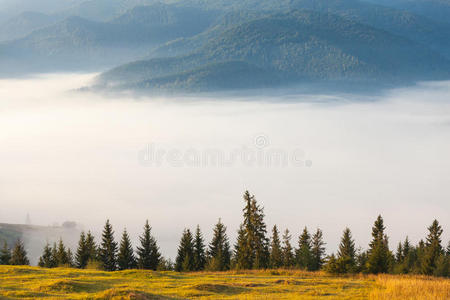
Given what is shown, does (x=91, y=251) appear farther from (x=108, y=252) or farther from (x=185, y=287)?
(x=185, y=287)

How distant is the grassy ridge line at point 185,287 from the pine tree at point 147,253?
4058 cm

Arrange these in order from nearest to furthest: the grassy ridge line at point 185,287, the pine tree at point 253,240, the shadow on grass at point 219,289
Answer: the grassy ridge line at point 185,287
the shadow on grass at point 219,289
the pine tree at point 253,240

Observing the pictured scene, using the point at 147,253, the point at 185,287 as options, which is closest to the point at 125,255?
the point at 147,253

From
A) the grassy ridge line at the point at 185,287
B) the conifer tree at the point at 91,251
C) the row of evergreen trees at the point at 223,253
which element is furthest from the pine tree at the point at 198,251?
the grassy ridge line at the point at 185,287

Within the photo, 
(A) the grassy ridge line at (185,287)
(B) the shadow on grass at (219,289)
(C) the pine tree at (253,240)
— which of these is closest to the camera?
(A) the grassy ridge line at (185,287)

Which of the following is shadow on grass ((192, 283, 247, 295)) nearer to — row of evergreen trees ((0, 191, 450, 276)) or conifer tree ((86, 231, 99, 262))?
row of evergreen trees ((0, 191, 450, 276))

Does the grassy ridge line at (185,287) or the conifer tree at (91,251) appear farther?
the conifer tree at (91,251)

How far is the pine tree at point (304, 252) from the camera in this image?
98250mm

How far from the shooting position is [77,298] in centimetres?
3512

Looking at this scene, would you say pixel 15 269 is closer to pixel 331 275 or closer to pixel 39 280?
pixel 39 280

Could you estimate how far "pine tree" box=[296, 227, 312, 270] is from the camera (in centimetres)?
9825

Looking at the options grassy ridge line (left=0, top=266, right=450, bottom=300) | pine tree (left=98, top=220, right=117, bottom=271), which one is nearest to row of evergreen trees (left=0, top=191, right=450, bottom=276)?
pine tree (left=98, top=220, right=117, bottom=271)

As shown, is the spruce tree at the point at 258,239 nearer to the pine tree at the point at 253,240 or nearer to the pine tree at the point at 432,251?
the pine tree at the point at 253,240

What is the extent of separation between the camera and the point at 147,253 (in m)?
94.2
